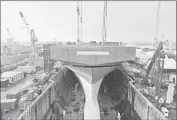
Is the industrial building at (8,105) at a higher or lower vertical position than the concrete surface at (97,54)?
lower

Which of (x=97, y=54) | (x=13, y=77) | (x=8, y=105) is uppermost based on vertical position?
(x=97, y=54)

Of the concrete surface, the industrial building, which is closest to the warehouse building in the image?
the industrial building

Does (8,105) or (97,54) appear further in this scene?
(8,105)

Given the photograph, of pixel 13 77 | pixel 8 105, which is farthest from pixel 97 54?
pixel 13 77

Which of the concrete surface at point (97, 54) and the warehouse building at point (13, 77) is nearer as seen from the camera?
the concrete surface at point (97, 54)

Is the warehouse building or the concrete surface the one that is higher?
the concrete surface

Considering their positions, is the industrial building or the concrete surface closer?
the concrete surface

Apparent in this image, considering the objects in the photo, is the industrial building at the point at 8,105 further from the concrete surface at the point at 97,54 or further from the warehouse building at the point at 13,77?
the warehouse building at the point at 13,77

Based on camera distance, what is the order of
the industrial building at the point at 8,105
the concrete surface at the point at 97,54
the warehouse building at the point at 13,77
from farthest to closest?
the warehouse building at the point at 13,77 < the industrial building at the point at 8,105 < the concrete surface at the point at 97,54

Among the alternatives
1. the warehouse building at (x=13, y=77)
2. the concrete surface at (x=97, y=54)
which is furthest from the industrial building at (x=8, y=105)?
the warehouse building at (x=13, y=77)

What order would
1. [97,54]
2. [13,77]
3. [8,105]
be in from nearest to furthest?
[97,54], [8,105], [13,77]

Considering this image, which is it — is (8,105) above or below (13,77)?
below

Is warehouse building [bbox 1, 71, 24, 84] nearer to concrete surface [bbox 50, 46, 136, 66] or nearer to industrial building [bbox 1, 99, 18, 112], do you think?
industrial building [bbox 1, 99, 18, 112]

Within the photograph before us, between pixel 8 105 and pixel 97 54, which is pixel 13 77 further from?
pixel 97 54
